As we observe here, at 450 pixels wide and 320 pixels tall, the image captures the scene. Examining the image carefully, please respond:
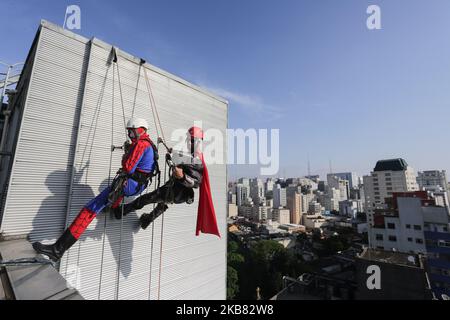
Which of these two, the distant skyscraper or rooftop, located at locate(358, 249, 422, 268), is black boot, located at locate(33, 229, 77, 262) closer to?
rooftop, located at locate(358, 249, 422, 268)

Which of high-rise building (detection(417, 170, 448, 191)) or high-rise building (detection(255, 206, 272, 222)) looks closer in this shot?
high-rise building (detection(255, 206, 272, 222))

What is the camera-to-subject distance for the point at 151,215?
5703 mm

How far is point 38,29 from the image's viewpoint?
4.93 metres

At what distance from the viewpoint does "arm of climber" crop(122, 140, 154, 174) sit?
3.87 metres

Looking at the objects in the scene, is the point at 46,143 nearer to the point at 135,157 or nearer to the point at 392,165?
the point at 135,157

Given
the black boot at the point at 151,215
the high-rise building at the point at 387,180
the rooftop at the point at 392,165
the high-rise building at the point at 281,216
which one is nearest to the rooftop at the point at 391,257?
the black boot at the point at 151,215

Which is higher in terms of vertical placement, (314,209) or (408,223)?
(408,223)

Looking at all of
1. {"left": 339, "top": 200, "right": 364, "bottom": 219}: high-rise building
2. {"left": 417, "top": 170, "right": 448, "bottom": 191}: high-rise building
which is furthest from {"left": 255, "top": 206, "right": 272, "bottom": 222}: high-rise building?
{"left": 417, "top": 170, "right": 448, "bottom": 191}: high-rise building

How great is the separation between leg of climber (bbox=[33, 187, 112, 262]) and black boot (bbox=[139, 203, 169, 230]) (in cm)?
173

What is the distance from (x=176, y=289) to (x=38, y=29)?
7175mm

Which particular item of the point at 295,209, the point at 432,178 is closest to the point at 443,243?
the point at 295,209

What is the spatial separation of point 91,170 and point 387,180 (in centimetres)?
7659
